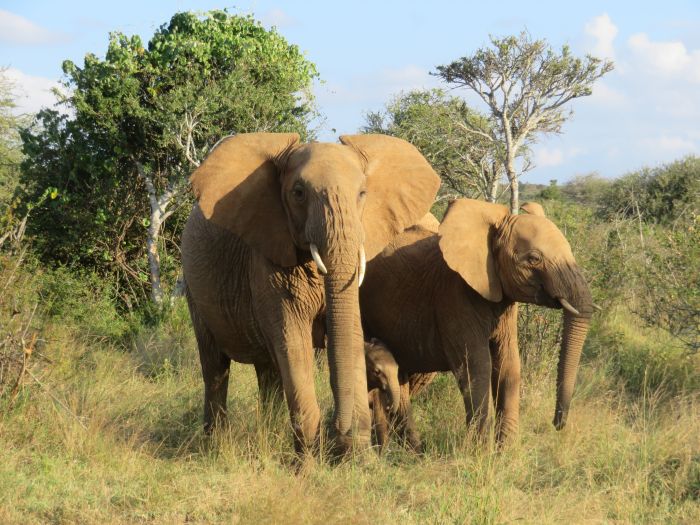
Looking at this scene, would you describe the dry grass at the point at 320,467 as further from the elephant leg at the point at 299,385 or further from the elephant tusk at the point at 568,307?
the elephant tusk at the point at 568,307

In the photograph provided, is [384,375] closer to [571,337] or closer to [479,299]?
[479,299]

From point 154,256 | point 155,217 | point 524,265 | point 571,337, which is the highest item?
point 155,217

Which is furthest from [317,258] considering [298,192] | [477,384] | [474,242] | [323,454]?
[474,242]

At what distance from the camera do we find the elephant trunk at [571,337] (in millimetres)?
6383

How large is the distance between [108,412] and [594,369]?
398 centimetres

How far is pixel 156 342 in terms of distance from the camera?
995cm

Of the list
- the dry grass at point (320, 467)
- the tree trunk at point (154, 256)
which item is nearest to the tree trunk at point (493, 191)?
the tree trunk at point (154, 256)

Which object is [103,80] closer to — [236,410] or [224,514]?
[236,410]

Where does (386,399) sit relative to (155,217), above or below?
below

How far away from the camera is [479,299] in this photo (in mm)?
6727

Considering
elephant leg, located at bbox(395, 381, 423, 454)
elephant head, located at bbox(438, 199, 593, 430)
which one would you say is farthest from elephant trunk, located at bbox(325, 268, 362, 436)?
elephant head, located at bbox(438, 199, 593, 430)

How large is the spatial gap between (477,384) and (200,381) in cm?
322

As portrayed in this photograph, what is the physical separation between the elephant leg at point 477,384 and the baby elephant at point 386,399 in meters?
0.46

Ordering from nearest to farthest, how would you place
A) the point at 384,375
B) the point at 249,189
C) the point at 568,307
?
1. the point at 249,189
2. the point at 568,307
3. the point at 384,375
